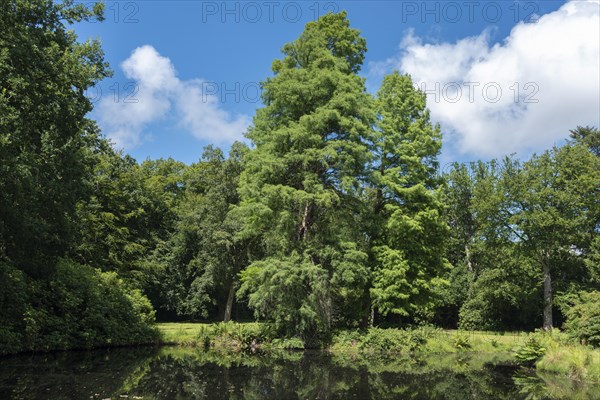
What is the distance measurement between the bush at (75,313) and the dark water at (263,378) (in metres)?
1.22

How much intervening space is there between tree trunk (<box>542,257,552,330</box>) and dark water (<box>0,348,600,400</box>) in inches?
535

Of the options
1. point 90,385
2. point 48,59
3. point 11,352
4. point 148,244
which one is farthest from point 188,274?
point 90,385

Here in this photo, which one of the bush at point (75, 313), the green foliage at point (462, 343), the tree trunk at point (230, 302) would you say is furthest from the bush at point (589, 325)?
the tree trunk at point (230, 302)

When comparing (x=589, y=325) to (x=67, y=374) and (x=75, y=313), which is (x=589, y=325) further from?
(x=75, y=313)

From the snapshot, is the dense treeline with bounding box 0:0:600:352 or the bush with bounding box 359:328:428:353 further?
the bush with bounding box 359:328:428:353

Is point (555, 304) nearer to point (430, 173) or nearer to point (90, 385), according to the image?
point (430, 173)

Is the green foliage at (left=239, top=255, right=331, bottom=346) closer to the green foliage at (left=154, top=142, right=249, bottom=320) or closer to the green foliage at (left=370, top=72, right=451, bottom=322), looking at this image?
the green foliage at (left=370, top=72, right=451, bottom=322)

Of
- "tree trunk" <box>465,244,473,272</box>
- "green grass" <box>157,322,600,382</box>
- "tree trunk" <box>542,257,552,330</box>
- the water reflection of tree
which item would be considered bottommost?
the water reflection of tree

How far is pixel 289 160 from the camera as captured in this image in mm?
24328

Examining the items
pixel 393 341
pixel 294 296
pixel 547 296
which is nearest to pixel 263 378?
pixel 294 296

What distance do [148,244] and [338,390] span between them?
28390mm

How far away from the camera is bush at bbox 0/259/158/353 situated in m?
18.1

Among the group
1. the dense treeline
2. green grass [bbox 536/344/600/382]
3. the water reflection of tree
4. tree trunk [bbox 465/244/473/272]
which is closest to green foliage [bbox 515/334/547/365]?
green grass [bbox 536/344/600/382]

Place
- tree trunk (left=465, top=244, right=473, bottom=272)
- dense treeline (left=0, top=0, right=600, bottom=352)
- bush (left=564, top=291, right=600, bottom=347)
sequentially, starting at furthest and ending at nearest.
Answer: tree trunk (left=465, top=244, right=473, bottom=272), bush (left=564, top=291, right=600, bottom=347), dense treeline (left=0, top=0, right=600, bottom=352)
